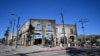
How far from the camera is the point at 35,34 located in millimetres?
47344

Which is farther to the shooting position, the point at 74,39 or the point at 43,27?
the point at 74,39

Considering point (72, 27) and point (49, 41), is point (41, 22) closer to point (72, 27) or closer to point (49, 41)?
point (49, 41)

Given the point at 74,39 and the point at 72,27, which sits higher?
the point at 72,27

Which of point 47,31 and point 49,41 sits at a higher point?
point 47,31

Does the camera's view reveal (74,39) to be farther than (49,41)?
Yes

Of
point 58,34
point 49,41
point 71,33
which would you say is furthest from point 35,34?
point 71,33

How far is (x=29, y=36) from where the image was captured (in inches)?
1858

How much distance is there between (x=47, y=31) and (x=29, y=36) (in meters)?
5.88

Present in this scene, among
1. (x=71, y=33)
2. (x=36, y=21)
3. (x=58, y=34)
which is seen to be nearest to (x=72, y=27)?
(x=71, y=33)

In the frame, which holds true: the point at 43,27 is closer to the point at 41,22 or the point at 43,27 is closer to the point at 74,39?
the point at 41,22

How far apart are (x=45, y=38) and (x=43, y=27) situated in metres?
3.56

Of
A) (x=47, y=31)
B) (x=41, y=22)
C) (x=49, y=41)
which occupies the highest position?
(x=41, y=22)

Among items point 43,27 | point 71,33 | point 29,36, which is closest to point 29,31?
point 29,36

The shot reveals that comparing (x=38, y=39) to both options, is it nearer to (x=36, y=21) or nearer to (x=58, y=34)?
(x=36, y=21)
